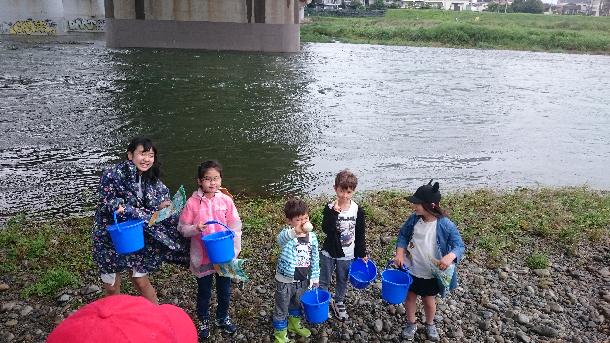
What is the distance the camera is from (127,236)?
4.20m

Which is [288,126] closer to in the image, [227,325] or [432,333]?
[227,325]

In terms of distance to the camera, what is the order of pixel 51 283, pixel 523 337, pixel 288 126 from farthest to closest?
pixel 288 126, pixel 51 283, pixel 523 337

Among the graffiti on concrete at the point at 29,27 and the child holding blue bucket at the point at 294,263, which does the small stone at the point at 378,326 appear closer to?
the child holding blue bucket at the point at 294,263

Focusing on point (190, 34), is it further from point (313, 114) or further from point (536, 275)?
point (536, 275)

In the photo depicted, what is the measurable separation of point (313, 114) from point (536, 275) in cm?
1303

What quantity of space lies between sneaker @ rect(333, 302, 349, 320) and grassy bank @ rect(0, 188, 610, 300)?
147cm

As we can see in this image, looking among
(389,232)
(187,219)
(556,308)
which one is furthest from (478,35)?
(187,219)

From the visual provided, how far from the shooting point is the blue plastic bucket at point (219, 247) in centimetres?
425

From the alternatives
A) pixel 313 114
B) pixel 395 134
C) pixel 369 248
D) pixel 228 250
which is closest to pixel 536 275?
pixel 369 248

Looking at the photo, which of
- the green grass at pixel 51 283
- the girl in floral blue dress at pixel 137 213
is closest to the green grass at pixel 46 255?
the green grass at pixel 51 283

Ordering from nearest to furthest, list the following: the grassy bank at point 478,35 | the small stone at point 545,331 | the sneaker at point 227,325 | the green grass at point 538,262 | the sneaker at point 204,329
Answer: the sneaker at point 204,329 < the sneaker at point 227,325 < the small stone at point 545,331 < the green grass at point 538,262 < the grassy bank at point 478,35

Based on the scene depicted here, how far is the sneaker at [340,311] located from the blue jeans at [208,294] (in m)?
1.17

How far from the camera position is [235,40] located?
41.2 m

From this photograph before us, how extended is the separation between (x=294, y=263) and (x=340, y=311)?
1106 mm
